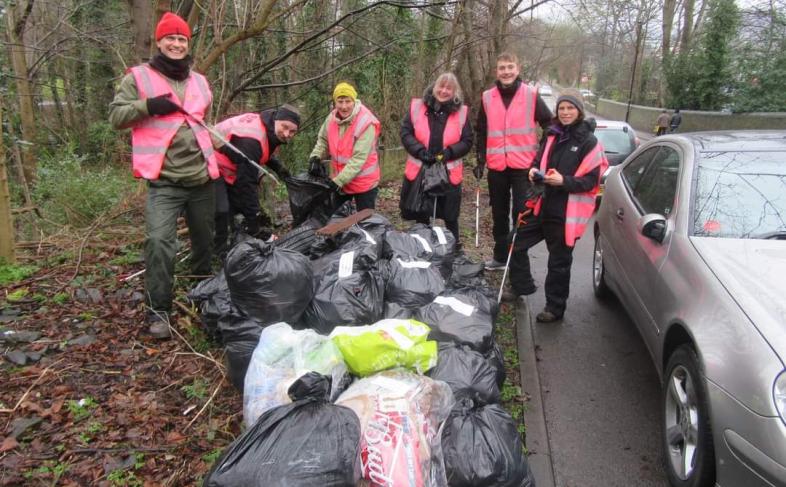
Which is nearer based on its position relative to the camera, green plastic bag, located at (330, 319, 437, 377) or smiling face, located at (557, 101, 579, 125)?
green plastic bag, located at (330, 319, 437, 377)

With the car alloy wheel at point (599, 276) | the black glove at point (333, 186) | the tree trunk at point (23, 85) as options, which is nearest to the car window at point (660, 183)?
the car alloy wheel at point (599, 276)

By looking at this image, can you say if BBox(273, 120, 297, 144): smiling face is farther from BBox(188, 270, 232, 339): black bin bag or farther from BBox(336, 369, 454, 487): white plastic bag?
BBox(336, 369, 454, 487): white plastic bag

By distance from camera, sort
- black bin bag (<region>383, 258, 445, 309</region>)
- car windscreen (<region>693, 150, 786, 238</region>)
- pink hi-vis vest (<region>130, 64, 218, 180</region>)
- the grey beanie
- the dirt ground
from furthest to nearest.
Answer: the grey beanie < black bin bag (<region>383, 258, 445, 309</region>) < pink hi-vis vest (<region>130, 64, 218, 180</region>) < car windscreen (<region>693, 150, 786, 238</region>) < the dirt ground

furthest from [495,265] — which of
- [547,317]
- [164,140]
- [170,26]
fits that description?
[170,26]

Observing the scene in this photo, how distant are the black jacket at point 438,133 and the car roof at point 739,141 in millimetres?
1730

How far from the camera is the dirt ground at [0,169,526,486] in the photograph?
238cm

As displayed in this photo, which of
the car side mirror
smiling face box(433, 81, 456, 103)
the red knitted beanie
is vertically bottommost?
the car side mirror

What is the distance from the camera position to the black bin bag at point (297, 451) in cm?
185

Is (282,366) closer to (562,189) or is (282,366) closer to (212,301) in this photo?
(212,301)

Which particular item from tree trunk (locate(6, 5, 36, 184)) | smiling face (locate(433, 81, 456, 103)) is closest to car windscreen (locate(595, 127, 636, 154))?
smiling face (locate(433, 81, 456, 103))

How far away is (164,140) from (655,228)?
299 centimetres

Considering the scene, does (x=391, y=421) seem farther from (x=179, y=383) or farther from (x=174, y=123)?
(x=174, y=123)

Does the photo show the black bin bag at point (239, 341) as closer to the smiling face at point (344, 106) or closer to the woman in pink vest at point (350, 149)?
the woman in pink vest at point (350, 149)

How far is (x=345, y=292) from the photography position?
3189 mm
